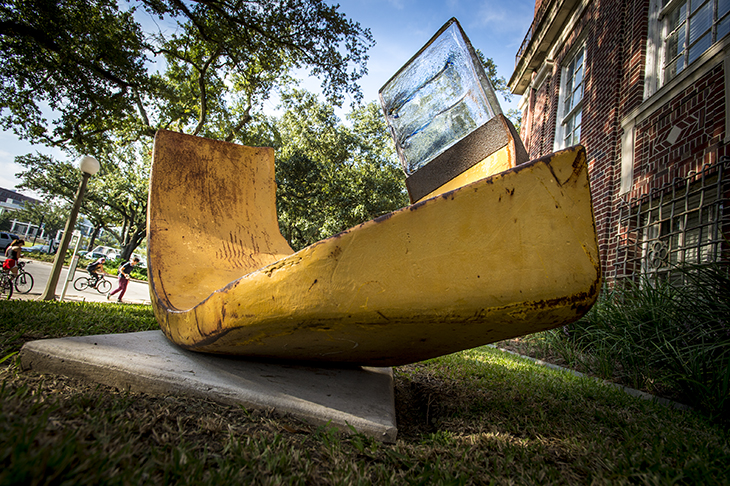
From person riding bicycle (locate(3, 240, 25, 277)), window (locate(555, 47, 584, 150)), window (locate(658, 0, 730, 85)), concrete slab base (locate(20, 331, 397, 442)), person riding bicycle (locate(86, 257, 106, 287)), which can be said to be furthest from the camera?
person riding bicycle (locate(86, 257, 106, 287))

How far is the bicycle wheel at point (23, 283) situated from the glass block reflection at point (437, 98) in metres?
10.6

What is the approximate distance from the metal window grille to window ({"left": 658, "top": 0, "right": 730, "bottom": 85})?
142 cm

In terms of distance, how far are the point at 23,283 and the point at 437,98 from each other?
1129 cm

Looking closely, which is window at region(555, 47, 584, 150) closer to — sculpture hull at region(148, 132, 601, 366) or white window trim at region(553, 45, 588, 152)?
white window trim at region(553, 45, 588, 152)

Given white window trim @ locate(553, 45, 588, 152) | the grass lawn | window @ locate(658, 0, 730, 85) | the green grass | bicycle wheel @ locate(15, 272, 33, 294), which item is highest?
white window trim @ locate(553, 45, 588, 152)

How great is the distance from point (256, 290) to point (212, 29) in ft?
31.0

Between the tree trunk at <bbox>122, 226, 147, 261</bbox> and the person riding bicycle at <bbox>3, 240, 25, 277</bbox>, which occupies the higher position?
the tree trunk at <bbox>122, 226, 147, 261</bbox>

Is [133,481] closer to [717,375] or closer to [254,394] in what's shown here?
[254,394]

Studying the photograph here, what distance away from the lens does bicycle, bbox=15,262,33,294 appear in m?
8.62

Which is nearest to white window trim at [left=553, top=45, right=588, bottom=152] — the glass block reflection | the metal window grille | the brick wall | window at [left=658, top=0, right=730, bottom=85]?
window at [left=658, top=0, right=730, bottom=85]

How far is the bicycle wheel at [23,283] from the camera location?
28.6 ft

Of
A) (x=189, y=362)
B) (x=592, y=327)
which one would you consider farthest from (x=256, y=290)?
(x=592, y=327)

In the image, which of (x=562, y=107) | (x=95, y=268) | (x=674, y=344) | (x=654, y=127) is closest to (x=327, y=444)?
(x=674, y=344)

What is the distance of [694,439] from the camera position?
4.28 feet
